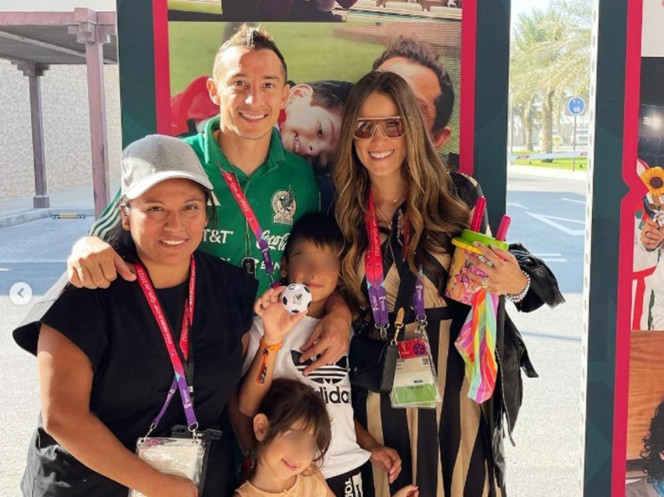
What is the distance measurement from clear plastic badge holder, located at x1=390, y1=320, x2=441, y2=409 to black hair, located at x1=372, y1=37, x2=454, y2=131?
0.93 m

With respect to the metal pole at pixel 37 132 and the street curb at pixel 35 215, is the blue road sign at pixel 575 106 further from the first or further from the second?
the metal pole at pixel 37 132

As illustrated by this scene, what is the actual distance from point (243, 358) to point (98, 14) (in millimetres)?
12252

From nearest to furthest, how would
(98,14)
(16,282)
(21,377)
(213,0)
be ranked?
1. (213,0)
2. (21,377)
3. (16,282)
4. (98,14)

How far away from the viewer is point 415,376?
2320 millimetres

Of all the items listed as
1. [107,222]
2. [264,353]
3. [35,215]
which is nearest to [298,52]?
[107,222]

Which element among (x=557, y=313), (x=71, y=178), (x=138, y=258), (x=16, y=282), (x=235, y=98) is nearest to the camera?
(x=138, y=258)

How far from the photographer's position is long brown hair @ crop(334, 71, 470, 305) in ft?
7.65

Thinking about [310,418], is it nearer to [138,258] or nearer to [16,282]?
[138,258]

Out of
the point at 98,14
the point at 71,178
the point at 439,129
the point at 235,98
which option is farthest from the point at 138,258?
the point at 71,178

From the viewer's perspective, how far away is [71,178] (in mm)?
27391

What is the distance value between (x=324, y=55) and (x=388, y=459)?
154 cm

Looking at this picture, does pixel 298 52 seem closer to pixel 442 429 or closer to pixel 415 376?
pixel 415 376

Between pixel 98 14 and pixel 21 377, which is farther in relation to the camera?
pixel 98 14

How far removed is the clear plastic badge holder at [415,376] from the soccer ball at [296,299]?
48cm
